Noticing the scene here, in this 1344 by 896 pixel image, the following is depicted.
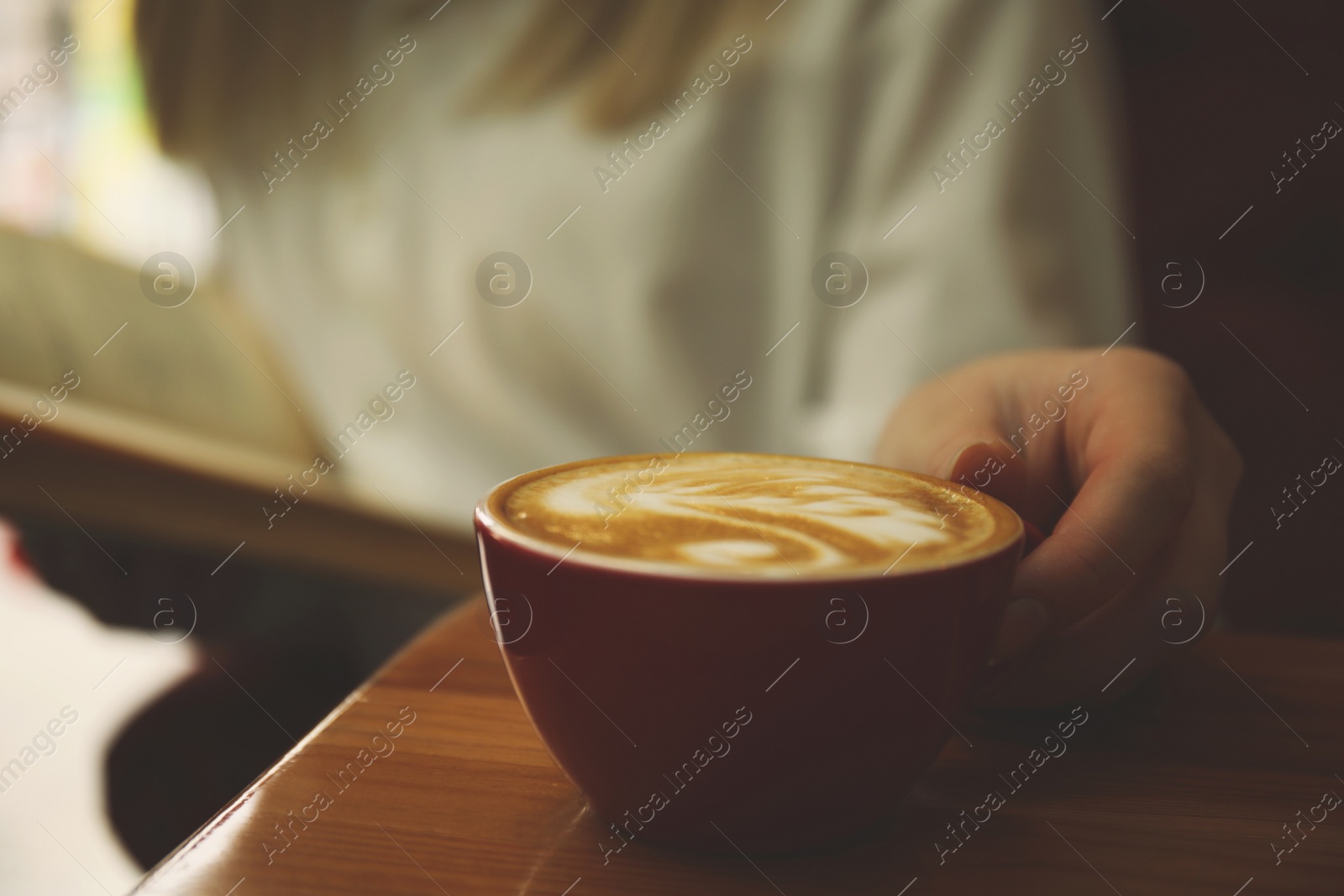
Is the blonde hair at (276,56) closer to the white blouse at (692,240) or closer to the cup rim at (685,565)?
the white blouse at (692,240)

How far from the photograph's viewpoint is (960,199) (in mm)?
930

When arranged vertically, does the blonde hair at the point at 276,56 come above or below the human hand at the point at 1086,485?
above

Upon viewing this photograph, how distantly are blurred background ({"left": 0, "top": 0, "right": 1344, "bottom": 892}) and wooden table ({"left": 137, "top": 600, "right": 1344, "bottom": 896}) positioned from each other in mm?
460

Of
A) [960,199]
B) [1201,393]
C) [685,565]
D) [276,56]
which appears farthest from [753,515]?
[276,56]

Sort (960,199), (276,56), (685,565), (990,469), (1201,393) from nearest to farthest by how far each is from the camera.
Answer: (685,565), (990,469), (960,199), (1201,393), (276,56)

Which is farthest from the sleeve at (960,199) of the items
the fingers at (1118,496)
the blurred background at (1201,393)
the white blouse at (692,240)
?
the fingers at (1118,496)

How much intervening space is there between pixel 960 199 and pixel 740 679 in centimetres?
75

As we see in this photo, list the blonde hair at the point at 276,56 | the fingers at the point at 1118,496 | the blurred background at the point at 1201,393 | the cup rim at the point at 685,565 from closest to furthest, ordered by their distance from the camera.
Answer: the cup rim at the point at 685,565, the fingers at the point at 1118,496, the blurred background at the point at 1201,393, the blonde hair at the point at 276,56

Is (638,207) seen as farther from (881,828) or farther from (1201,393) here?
(881,828)

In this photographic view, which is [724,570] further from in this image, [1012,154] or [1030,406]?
[1012,154]

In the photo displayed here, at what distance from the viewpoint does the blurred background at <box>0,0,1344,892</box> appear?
87cm

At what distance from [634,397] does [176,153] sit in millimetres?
713

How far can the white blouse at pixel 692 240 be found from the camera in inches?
36.5

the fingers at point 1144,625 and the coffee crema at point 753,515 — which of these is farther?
the fingers at point 1144,625
